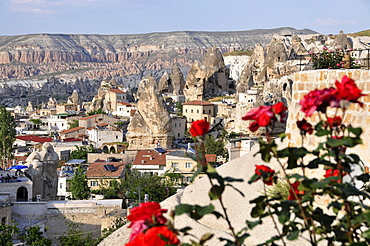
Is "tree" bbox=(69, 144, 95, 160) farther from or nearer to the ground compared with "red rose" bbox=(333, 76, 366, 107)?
nearer to the ground

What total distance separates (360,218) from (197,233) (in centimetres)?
347

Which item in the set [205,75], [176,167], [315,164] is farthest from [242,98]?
[315,164]

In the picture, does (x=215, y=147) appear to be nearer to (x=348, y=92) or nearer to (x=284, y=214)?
(x=284, y=214)

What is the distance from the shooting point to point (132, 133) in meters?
37.6

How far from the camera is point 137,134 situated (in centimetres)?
3747

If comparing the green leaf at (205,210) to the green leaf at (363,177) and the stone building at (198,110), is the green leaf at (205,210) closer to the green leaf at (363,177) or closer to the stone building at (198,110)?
the green leaf at (363,177)

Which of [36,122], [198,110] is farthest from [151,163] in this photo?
[36,122]

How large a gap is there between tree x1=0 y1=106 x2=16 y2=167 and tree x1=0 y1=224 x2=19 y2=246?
21.0 meters

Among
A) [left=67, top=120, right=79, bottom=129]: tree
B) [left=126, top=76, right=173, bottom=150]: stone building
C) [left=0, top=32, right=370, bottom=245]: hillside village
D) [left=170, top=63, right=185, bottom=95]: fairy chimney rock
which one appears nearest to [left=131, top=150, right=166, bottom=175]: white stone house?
[left=0, top=32, right=370, bottom=245]: hillside village

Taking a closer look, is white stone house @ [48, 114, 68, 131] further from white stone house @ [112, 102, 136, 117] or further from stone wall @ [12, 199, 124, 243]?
stone wall @ [12, 199, 124, 243]

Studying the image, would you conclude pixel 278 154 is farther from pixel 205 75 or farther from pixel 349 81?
pixel 205 75

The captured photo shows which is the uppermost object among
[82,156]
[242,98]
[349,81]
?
[349,81]

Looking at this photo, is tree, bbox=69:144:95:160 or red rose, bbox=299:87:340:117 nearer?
red rose, bbox=299:87:340:117

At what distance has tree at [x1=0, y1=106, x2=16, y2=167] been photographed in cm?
3562
